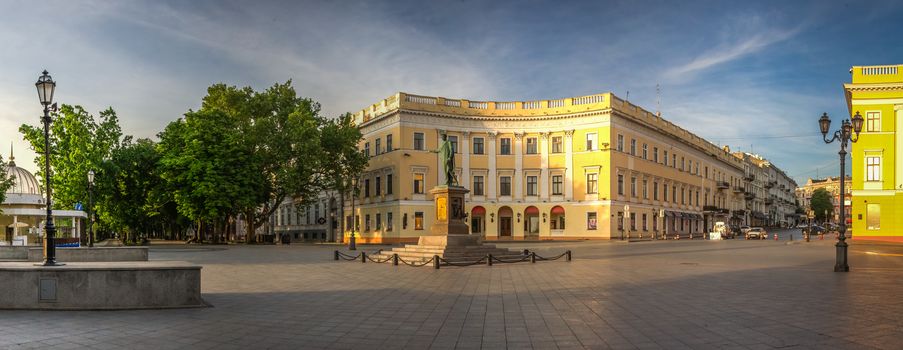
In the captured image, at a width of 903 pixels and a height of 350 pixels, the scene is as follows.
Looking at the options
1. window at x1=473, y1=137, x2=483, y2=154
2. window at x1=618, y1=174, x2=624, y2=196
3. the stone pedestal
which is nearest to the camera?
the stone pedestal

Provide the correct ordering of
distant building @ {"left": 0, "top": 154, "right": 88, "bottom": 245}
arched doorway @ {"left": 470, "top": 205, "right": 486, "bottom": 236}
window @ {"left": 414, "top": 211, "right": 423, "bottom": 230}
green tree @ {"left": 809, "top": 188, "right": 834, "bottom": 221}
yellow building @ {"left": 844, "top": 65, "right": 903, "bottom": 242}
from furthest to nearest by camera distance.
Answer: green tree @ {"left": 809, "top": 188, "right": 834, "bottom": 221}, arched doorway @ {"left": 470, "top": 205, "right": 486, "bottom": 236}, window @ {"left": 414, "top": 211, "right": 423, "bottom": 230}, yellow building @ {"left": 844, "top": 65, "right": 903, "bottom": 242}, distant building @ {"left": 0, "top": 154, "right": 88, "bottom": 245}

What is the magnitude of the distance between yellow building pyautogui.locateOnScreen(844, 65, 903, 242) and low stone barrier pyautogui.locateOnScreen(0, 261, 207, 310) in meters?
48.4

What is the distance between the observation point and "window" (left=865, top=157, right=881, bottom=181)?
4447 centimetres

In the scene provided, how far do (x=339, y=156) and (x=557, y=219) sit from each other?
867 inches

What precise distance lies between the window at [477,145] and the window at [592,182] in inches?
423

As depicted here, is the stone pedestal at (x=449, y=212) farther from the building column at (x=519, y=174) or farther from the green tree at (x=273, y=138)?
the building column at (x=519, y=174)

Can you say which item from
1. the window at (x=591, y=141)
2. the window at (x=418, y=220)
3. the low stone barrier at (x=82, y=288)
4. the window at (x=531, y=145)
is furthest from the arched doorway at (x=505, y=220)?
the low stone barrier at (x=82, y=288)

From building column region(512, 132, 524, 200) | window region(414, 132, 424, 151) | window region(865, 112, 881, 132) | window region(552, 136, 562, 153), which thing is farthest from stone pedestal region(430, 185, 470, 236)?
window region(865, 112, 881, 132)

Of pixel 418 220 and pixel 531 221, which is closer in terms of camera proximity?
pixel 418 220

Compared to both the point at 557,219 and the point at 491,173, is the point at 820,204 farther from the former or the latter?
the point at 491,173

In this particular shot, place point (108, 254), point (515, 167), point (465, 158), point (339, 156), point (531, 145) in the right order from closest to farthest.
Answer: point (108, 254) < point (339, 156) < point (465, 158) < point (515, 167) < point (531, 145)

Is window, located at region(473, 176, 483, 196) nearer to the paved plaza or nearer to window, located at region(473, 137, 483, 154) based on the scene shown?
window, located at region(473, 137, 483, 154)

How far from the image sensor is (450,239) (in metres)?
25.4

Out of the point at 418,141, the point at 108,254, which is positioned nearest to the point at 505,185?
the point at 418,141
